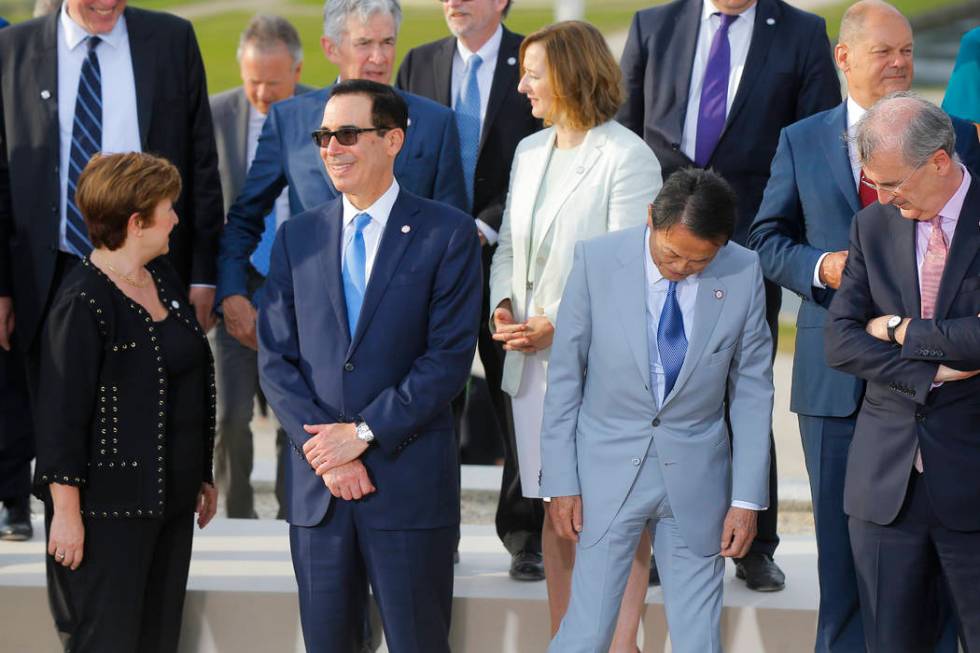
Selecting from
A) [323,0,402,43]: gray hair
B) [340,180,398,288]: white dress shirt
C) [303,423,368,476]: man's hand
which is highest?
[323,0,402,43]: gray hair

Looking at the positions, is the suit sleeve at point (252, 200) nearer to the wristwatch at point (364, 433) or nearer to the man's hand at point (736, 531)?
the wristwatch at point (364, 433)

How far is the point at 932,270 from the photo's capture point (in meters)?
3.47

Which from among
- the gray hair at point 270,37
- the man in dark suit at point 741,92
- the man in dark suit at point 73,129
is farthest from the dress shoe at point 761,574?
the gray hair at point 270,37

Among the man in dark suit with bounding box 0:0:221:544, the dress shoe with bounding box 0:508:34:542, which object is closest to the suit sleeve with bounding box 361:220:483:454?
the man in dark suit with bounding box 0:0:221:544

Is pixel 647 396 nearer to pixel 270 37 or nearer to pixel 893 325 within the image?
pixel 893 325

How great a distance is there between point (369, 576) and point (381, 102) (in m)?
1.19

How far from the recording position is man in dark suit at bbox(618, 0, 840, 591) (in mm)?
4379

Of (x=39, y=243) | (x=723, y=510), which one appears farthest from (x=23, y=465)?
(x=723, y=510)

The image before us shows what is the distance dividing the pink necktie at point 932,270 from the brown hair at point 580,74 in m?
0.98

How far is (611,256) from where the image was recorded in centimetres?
357

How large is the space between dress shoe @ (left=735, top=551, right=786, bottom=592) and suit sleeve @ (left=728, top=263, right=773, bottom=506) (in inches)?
34.1

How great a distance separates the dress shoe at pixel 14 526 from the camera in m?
4.80

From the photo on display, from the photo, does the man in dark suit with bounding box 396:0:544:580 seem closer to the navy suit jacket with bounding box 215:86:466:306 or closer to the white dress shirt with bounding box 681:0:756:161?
the navy suit jacket with bounding box 215:86:466:306

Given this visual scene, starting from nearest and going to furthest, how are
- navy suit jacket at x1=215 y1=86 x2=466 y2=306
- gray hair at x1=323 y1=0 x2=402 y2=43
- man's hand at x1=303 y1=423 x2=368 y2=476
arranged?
man's hand at x1=303 y1=423 x2=368 y2=476 < navy suit jacket at x1=215 y1=86 x2=466 y2=306 < gray hair at x1=323 y1=0 x2=402 y2=43
